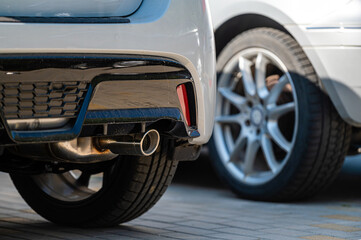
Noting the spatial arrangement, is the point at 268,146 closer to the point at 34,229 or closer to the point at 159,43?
the point at 34,229

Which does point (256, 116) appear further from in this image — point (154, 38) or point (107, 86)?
point (107, 86)

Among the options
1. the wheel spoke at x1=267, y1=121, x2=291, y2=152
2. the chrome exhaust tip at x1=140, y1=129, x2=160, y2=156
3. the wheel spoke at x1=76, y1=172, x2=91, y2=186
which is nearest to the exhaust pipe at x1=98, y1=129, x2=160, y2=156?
the chrome exhaust tip at x1=140, y1=129, x2=160, y2=156

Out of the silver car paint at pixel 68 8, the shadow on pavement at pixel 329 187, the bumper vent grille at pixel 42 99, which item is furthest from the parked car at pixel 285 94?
the bumper vent grille at pixel 42 99

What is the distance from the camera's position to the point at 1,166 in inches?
135

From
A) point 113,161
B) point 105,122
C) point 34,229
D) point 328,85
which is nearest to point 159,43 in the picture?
point 105,122

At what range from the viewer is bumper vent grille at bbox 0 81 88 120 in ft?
8.95

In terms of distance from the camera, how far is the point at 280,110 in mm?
4945

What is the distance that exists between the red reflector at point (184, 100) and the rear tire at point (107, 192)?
426mm

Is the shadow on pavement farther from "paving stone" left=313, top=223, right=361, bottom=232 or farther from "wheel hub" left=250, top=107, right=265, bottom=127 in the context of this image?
"paving stone" left=313, top=223, right=361, bottom=232

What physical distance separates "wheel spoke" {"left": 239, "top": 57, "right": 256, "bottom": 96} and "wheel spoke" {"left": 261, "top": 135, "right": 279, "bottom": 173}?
32 cm

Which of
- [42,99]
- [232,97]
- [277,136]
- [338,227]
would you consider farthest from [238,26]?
[42,99]

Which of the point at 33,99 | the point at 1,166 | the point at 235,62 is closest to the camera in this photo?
the point at 33,99

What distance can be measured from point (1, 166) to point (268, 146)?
2.11 metres

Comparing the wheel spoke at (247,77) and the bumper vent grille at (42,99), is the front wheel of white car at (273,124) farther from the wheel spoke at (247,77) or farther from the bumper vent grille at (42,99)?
the bumper vent grille at (42,99)
